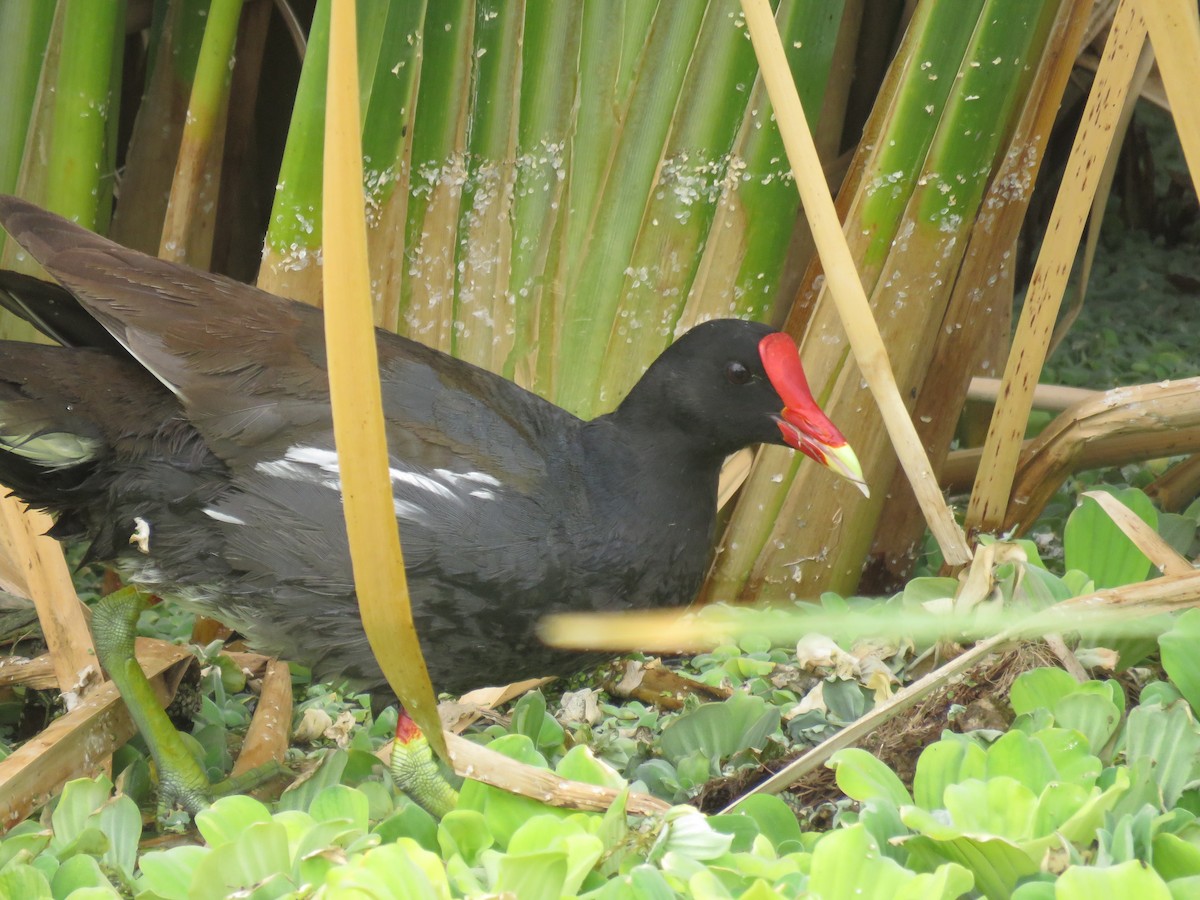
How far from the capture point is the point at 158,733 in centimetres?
167

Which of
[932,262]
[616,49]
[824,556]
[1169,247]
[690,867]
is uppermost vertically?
[1169,247]

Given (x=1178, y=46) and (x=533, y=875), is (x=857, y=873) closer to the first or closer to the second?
(x=533, y=875)

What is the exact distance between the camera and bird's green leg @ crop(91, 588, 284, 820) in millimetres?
1667

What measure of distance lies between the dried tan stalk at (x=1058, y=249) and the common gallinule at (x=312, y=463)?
13.0 inches

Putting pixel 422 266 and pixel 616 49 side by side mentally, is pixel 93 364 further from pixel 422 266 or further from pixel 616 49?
pixel 616 49

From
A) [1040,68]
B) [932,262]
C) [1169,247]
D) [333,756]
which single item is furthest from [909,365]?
[1169,247]

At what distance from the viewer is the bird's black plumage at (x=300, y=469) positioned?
159 cm

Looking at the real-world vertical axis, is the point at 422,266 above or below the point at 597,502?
above

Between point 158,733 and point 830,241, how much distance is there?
1.03 m

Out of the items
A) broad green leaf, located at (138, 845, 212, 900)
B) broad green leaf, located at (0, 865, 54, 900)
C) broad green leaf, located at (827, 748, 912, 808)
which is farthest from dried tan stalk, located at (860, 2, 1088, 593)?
broad green leaf, located at (0, 865, 54, 900)

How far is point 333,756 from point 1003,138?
1261mm

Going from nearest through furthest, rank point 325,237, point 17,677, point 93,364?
point 325,237 < point 93,364 < point 17,677

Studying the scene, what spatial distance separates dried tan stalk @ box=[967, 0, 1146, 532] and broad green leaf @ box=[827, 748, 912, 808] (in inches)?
27.7

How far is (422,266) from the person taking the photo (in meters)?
2.00
